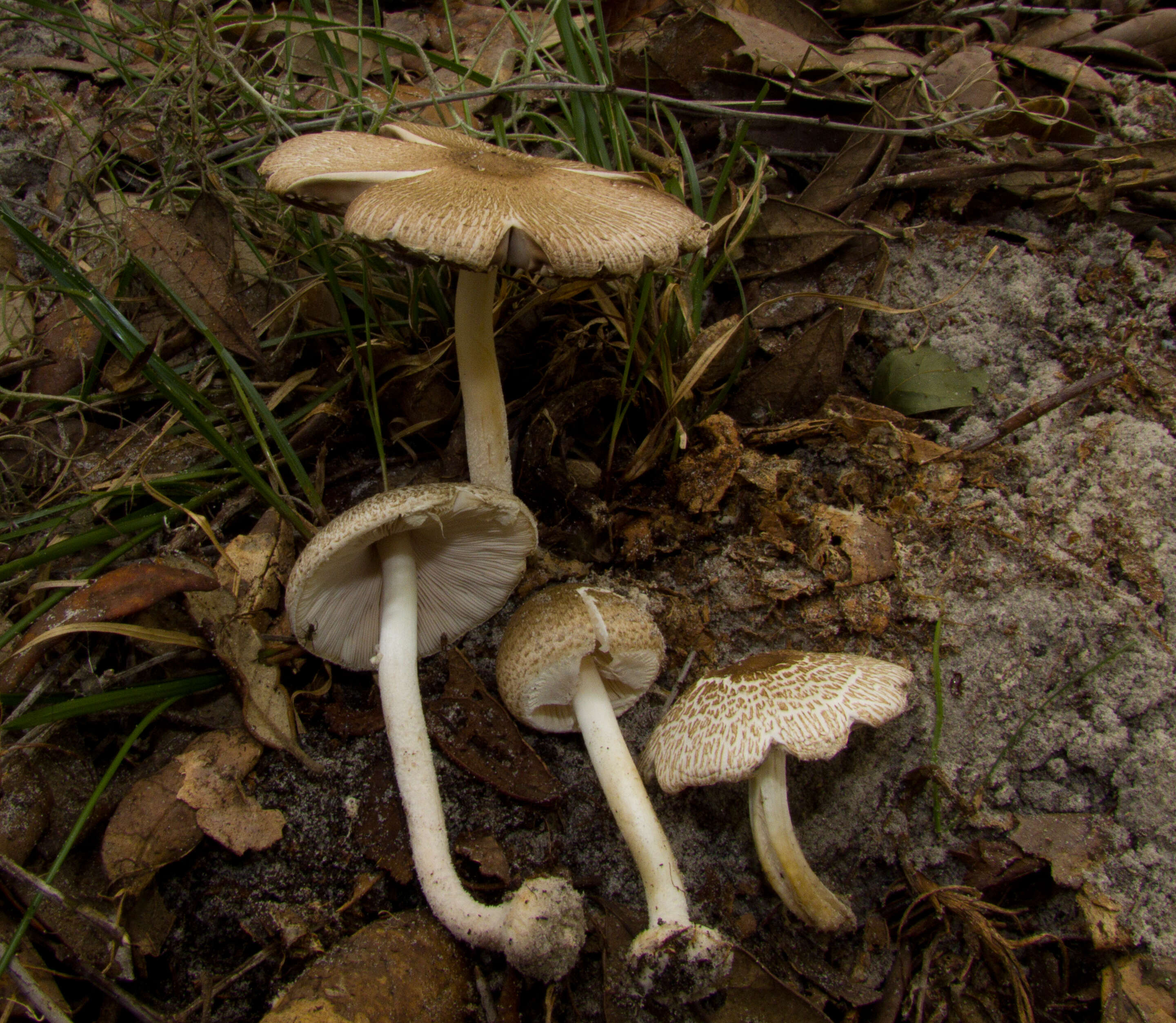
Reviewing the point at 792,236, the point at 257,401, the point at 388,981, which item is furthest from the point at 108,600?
the point at 792,236

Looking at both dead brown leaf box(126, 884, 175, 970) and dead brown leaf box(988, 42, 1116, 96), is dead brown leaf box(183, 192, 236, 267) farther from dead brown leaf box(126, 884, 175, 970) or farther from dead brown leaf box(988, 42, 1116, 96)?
dead brown leaf box(988, 42, 1116, 96)

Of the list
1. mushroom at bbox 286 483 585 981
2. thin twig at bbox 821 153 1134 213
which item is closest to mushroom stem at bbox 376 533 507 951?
mushroom at bbox 286 483 585 981

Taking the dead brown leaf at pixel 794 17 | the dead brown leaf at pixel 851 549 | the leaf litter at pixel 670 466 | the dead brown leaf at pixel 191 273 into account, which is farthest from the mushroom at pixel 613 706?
the dead brown leaf at pixel 794 17

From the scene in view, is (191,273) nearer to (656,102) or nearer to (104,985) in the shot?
(656,102)

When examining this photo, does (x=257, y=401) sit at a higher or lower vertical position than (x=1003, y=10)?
lower

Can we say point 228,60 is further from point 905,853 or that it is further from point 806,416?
point 905,853
